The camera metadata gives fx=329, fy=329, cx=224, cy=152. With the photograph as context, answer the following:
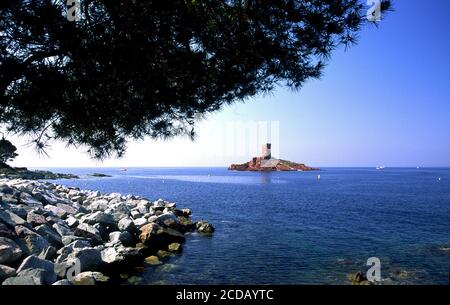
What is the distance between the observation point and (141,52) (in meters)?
5.24

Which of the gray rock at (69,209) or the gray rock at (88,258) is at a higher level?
the gray rock at (69,209)

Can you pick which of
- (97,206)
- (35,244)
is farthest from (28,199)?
(35,244)

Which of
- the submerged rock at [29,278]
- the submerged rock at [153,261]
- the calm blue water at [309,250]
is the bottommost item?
the calm blue water at [309,250]

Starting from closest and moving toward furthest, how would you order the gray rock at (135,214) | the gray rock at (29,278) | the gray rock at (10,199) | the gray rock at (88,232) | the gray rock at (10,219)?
1. the gray rock at (29,278)
2. the gray rock at (10,219)
3. the gray rock at (88,232)
4. the gray rock at (10,199)
5. the gray rock at (135,214)

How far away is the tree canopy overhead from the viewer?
5059 mm

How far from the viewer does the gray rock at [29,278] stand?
24.9 ft

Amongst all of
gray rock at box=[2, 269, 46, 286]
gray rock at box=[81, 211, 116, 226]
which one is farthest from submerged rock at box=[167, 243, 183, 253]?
gray rock at box=[2, 269, 46, 286]

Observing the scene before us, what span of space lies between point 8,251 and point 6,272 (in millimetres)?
1107

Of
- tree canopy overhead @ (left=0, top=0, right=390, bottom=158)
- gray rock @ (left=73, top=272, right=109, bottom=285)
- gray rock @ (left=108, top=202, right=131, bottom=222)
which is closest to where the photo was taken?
tree canopy overhead @ (left=0, top=0, right=390, bottom=158)

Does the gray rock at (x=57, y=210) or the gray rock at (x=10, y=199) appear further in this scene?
the gray rock at (x=57, y=210)

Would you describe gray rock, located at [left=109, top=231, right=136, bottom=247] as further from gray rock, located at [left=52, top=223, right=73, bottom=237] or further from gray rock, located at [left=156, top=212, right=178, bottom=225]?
gray rock, located at [left=156, top=212, right=178, bottom=225]

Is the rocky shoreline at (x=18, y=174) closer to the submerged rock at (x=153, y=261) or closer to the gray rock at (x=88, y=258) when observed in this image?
the submerged rock at (x=153, y=261)

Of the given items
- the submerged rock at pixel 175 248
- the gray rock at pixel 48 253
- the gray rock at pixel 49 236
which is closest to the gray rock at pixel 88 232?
the gray rock at pixel 49 236

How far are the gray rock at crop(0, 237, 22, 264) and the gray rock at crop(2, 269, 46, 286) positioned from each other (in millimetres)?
1571
